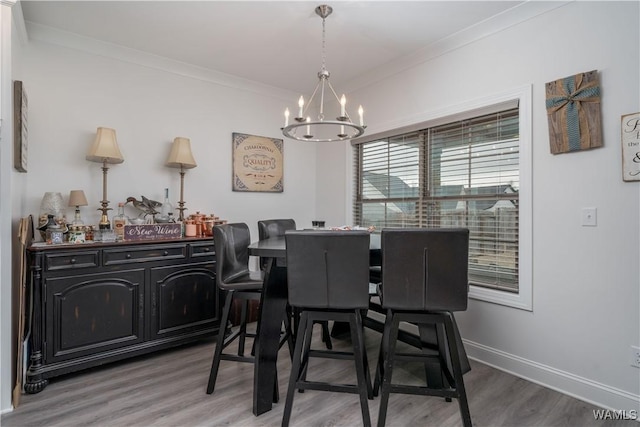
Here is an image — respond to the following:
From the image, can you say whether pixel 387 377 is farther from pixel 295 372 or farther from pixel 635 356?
pixel 635 356

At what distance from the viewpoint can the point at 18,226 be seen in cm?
231

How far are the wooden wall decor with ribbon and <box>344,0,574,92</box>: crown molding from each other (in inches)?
21.6

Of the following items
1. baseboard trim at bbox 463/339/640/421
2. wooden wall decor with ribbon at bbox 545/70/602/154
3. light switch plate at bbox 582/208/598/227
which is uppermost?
wooden wall decor with ribbon at bbox 545/70/602/154

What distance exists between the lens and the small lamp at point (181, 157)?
10.4 feet

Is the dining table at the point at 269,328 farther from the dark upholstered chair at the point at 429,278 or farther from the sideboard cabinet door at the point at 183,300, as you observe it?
the sideboard cabinet door at the point at 183,300

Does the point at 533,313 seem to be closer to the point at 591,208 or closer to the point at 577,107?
the point at 591,208

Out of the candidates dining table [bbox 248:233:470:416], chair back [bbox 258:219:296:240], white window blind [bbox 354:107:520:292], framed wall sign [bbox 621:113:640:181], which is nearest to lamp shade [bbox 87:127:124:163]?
chair back [bbox 258:219:296:240]

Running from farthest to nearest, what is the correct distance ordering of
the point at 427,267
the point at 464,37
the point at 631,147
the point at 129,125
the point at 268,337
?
the point at 129,125
the point at 464,37
the point at 268,337
the point at 631,147
the point at 427,267

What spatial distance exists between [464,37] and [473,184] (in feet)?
3.92

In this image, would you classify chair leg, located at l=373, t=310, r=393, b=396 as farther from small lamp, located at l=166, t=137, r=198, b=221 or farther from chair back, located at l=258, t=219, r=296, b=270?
small lamp, located at l=166, t=137, r=198, b=221

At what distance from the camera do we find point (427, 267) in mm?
1660

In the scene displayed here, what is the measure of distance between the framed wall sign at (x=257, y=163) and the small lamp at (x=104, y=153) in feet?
3.96

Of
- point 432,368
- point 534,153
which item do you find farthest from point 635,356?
point 534,153

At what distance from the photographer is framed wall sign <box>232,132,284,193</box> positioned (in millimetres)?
3795
